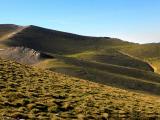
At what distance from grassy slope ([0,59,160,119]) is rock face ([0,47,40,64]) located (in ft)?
170

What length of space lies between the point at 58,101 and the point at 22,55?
75230 mm

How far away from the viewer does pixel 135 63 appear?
614 feet

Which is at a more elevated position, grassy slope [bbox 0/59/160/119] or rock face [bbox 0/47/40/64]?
rock face [bbox 0/47/40/64]

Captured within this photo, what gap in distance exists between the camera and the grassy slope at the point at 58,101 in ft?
108

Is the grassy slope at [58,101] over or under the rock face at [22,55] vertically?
under

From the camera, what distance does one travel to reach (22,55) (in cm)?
11175

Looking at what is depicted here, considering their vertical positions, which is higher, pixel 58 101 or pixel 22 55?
pixel 22 55

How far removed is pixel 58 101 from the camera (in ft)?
124

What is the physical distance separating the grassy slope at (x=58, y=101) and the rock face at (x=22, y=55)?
5176cm

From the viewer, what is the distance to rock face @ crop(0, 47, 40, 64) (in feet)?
344

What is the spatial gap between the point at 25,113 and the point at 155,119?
1112 cm

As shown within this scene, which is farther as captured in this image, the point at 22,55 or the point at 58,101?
the point at 22,55

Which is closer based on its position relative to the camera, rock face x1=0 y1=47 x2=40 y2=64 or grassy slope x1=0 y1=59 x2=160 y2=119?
grassy slope x1=0 y1=59 x2=160 y2=119

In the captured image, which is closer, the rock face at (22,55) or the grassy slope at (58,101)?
the grassy slope at (58,101)
